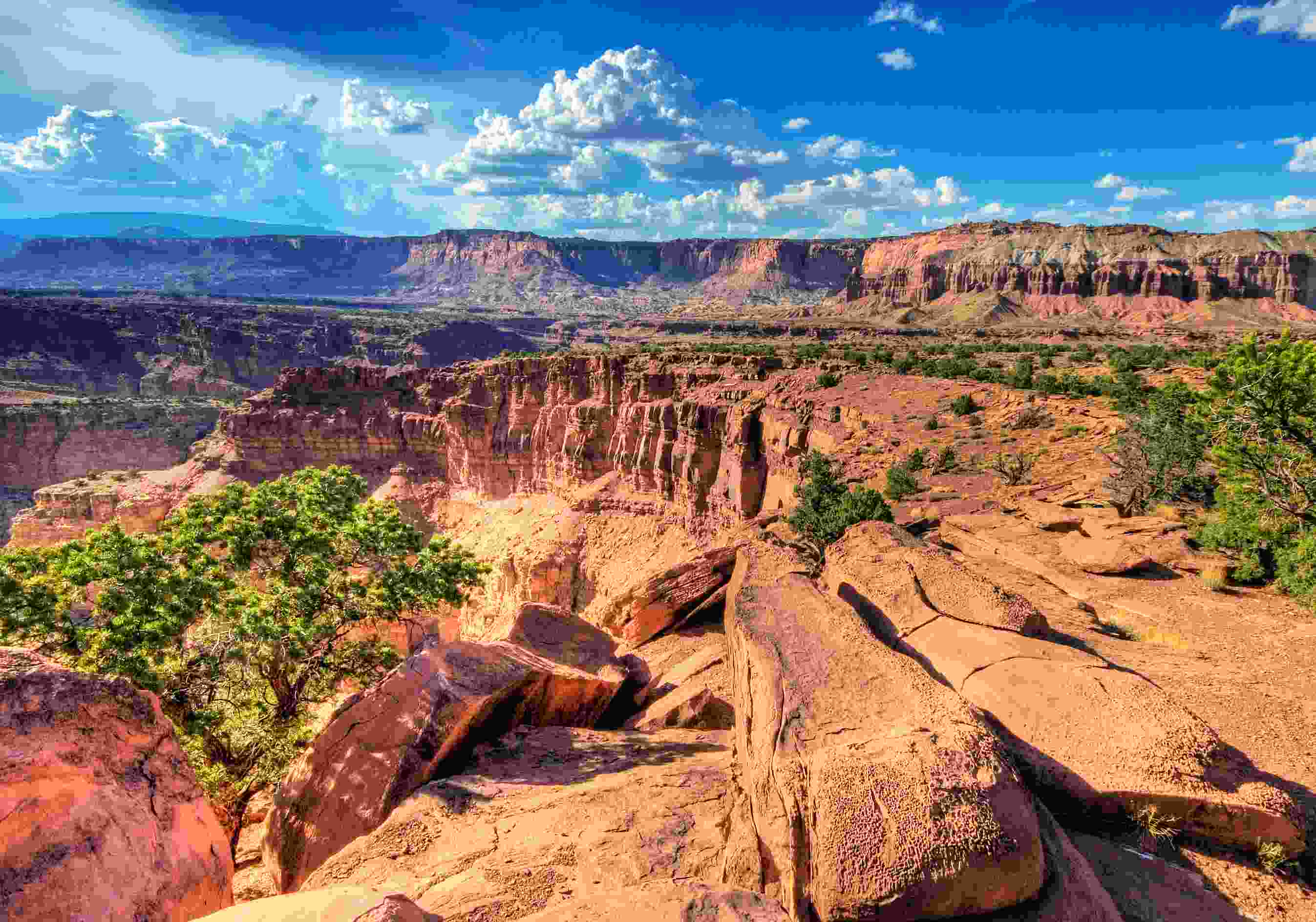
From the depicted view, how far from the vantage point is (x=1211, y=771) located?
7816mm

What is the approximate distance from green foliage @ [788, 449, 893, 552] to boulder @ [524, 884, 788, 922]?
12.0 metres

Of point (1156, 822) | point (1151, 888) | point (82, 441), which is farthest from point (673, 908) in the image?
point (82, 441)

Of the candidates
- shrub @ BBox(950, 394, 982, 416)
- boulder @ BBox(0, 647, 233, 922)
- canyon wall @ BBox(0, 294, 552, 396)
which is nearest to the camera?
boulder @ BBox(0, 647, 233, 922)

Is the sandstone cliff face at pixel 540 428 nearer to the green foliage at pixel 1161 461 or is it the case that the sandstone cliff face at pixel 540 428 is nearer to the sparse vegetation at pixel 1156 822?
the green foliage at pixel 1161 461

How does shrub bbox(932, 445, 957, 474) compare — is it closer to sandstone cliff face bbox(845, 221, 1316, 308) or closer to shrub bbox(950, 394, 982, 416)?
shrub bbox(950, 394, 982, 416)

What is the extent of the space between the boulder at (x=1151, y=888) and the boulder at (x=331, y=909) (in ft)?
21.9

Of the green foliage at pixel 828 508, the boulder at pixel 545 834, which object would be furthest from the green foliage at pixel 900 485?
the boulder at pixel 545 834

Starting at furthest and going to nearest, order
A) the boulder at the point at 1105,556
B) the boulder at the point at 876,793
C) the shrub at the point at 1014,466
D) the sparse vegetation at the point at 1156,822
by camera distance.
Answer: the shrub at the point at 1014,466, the boulder at the point at 1105,556, the sparse vegetation at the point at 1156,822, the boulder at the point at 876,793

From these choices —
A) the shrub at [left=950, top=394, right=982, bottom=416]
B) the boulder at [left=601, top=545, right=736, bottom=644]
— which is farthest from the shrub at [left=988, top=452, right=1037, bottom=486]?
the boulder at [left=601, top=545, right=736, bottom=644]

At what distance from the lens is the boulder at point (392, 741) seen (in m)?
→ 9.41

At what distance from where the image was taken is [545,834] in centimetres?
852

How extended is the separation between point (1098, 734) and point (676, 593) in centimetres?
1201

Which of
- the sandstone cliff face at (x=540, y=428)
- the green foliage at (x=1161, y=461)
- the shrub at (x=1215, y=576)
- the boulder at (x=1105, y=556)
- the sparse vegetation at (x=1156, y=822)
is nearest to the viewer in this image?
the sparse vegetation at (x=1156, y=822)

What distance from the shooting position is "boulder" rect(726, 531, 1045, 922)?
6016mm
